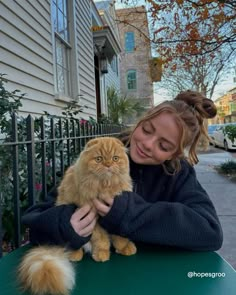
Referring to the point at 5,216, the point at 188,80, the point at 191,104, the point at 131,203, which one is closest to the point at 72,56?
the point at 5,216

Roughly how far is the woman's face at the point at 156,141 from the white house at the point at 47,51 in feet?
8.70

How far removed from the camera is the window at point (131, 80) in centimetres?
2789

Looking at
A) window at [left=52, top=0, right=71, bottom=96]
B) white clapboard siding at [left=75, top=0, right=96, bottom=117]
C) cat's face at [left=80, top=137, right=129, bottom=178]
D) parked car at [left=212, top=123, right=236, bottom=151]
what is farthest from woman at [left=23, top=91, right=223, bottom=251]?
parked car at [left=212, top=123, right=236, bottom=151]

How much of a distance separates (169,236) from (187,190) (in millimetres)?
268

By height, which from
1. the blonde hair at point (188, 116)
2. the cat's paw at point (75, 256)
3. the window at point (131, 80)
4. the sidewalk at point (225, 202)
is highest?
the window at point (131, 80)

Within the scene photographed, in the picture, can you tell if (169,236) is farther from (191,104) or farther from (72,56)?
(72,56)

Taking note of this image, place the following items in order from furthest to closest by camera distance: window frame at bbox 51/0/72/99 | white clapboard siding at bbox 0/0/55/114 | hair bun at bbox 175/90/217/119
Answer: window frame at bbox 51/0/72/99, white clapboard siding at bbox 0/0/55/114, hair bun at bbox 175/90/217/119

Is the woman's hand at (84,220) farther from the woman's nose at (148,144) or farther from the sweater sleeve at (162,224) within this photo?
the woman's nose at (148,144)

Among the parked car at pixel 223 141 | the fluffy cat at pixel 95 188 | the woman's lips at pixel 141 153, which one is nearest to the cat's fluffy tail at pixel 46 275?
the fluffy cat at pixel 95 188

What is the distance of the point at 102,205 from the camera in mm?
1152

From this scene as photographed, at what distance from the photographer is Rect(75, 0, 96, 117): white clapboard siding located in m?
7.36

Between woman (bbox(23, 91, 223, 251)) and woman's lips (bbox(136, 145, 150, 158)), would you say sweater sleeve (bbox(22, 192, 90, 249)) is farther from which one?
woman's lips (bbox(136, 145, 150, 158))

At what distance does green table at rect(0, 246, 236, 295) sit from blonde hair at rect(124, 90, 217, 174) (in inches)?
16.9

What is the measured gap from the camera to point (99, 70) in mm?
11703
